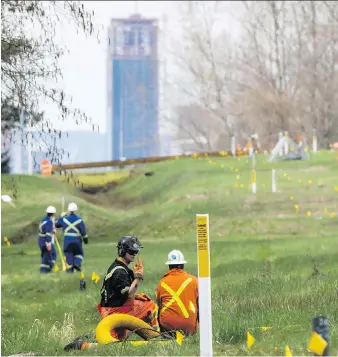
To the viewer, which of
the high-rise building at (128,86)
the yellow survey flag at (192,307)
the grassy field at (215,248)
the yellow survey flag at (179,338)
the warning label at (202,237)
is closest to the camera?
the warning label at (202,237)

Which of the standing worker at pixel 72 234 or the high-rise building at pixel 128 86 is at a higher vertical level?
the high-rise building at pixel 128 86

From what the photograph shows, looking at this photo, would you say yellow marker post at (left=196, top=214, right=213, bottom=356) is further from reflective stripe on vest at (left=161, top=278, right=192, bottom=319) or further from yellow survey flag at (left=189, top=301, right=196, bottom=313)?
yellow survey flag at (left=189, top=301, right=196, bottom=313)

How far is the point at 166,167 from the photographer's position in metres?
46.6

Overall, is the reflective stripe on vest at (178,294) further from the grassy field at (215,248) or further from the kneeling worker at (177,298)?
the grassy field at (215,248)

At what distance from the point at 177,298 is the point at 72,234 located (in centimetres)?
1068

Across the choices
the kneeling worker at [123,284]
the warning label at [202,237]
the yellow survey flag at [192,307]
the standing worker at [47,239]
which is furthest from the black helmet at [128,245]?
the standing worker at [47,239]

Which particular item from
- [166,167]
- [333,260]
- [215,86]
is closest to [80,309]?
[333,260]

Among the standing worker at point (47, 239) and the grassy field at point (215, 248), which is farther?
A: the standing worker at point (47, 239)

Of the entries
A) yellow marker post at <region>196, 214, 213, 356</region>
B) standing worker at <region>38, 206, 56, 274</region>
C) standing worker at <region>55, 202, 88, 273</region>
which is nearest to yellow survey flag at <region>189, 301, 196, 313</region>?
yellow marker post at <region>196, 214, 213, 356</region>

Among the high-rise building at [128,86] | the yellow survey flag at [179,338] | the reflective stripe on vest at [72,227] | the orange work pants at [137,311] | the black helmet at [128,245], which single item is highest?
the high-rise building at [128,86]

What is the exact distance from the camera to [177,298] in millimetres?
12148

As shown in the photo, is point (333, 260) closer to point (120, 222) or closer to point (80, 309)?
point (80, 309)

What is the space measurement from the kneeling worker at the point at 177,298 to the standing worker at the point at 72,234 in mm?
10013

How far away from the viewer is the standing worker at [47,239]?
→ 23.8 meters
